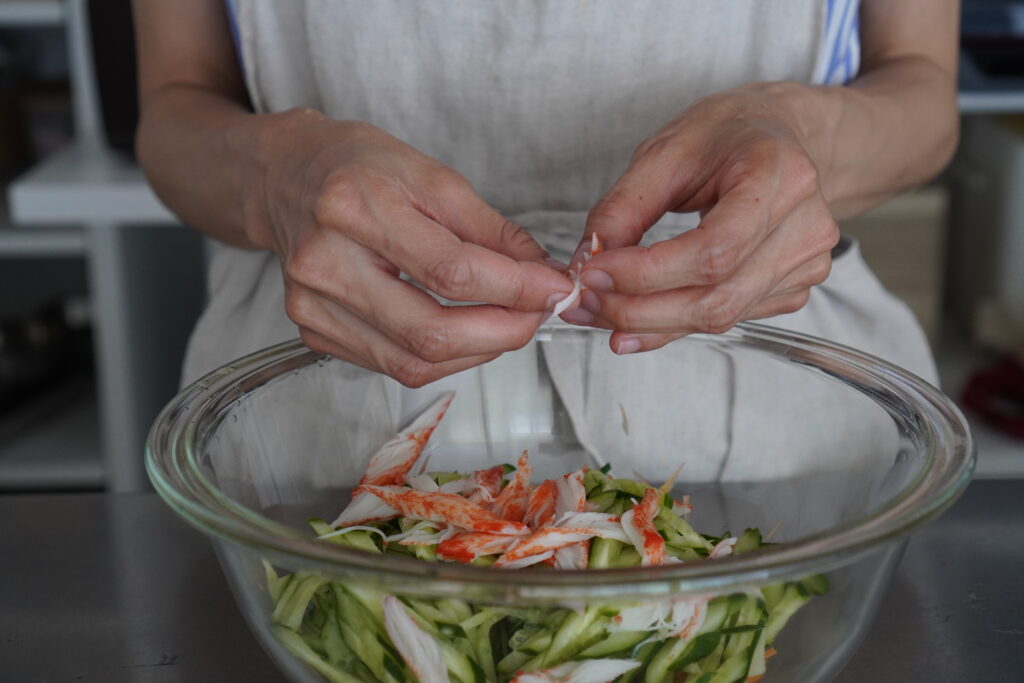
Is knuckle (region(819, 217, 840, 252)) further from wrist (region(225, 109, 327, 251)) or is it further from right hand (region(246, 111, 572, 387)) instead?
wrist (region(225, 109, 327, 251))

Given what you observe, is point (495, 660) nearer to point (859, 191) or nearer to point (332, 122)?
point (332, 122)

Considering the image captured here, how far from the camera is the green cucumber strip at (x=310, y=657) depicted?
0.46m

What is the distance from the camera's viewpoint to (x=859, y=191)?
0.81 metres

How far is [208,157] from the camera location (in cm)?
77

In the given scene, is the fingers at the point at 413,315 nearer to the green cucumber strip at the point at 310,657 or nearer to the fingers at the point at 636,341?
the fingers at the point at 636,341

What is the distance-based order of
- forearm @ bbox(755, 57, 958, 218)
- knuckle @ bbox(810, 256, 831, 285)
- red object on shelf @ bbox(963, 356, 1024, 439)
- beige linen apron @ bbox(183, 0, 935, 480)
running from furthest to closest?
red object on shelf @ bbox(963, 356, 1024, 439) < beige linen apron @ bbox(183, 0, 935, 480) < forearm @ bbox(755, 57, 958, 218) < knuckle @ bbox(810, 256, 831, 285)

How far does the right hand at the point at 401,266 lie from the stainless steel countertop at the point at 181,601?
17 cm

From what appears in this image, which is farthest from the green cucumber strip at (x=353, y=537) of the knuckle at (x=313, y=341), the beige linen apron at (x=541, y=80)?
the beige linen apron at (x=541, y=80)

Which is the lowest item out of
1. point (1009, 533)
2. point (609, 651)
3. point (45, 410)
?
point (45, 410)

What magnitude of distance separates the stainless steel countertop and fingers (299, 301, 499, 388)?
0.16 metres

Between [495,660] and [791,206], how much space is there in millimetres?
256

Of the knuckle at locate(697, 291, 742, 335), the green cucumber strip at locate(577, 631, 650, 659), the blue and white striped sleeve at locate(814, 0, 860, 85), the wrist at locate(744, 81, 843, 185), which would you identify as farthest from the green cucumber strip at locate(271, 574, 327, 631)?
the blue and white striped sleeve at locate(814, 0, 860, 85)

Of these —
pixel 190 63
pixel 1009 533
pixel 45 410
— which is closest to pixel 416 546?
pixel 1009 533

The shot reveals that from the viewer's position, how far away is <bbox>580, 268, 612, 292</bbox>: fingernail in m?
0.52
